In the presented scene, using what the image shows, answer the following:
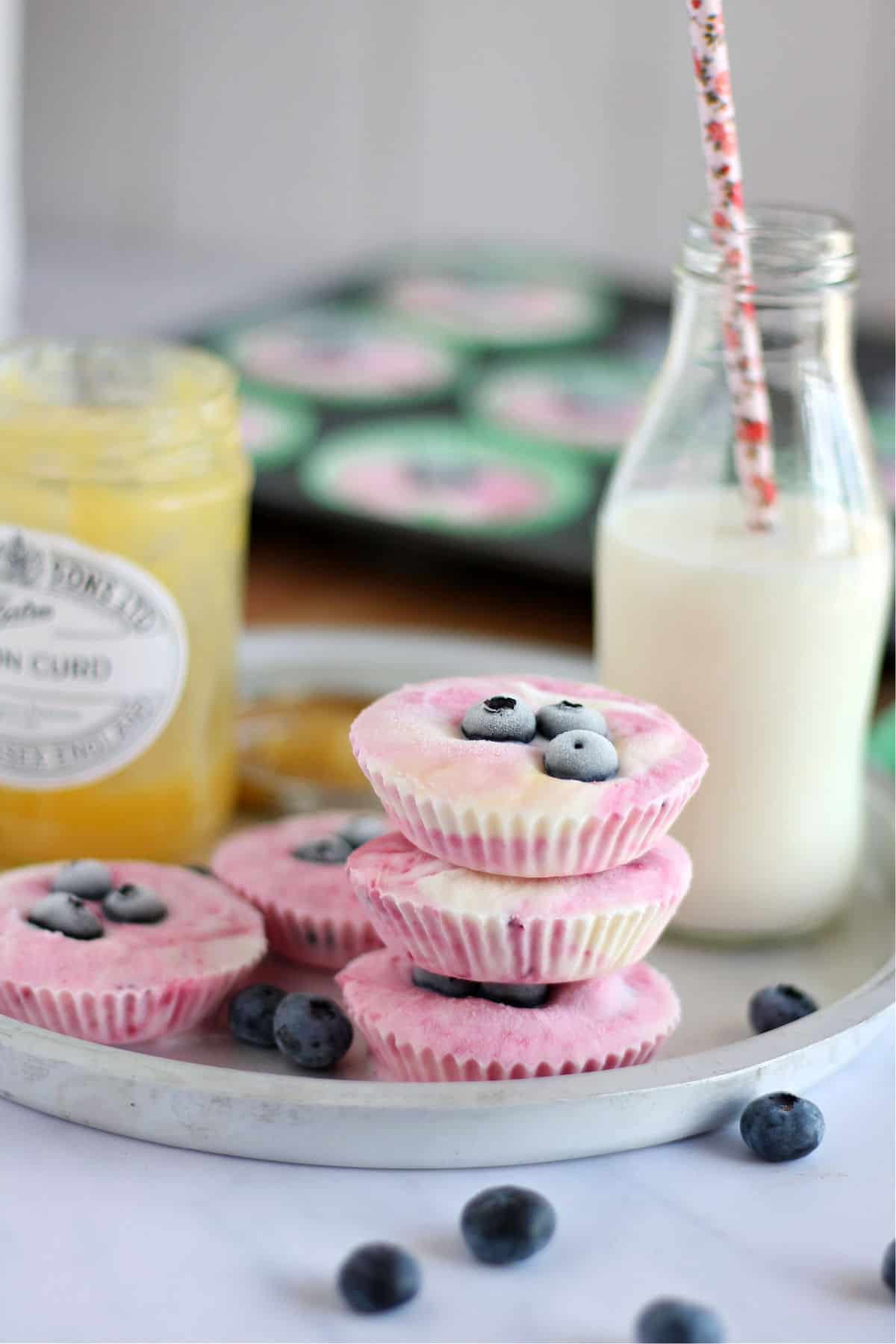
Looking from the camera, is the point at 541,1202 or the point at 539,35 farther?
the point at 539,35

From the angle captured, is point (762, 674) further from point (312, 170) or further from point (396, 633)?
point (312, 170)

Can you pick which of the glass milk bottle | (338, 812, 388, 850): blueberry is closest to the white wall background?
the glass milk bottle

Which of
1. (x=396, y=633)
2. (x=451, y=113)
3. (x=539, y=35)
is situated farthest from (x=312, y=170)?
(x=396, y=633)

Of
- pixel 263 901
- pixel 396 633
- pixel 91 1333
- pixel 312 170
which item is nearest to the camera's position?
pixel 91 1333

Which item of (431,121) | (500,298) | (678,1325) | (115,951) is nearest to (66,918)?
(115,951)

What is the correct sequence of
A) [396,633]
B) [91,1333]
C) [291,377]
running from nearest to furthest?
[91,1333], [396,633], [291,377]

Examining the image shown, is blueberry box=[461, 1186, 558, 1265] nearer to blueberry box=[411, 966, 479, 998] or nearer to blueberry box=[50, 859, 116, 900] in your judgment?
blueberry box=[411, 966, 479, 998]

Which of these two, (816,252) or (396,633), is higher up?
(816,252)

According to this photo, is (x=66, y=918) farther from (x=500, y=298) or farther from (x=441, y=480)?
(x=500, y=298)
